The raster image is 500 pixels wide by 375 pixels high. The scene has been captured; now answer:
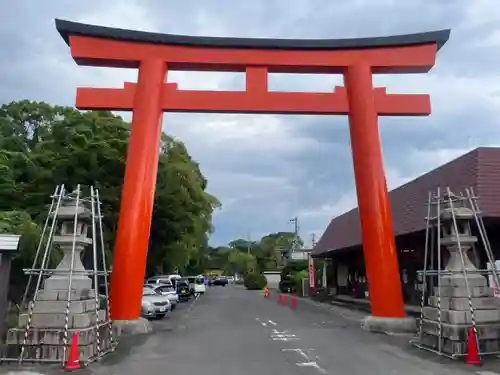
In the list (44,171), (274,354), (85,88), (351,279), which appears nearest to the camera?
(274,354)

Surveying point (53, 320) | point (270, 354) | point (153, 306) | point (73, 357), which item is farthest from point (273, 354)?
point (153, 306)

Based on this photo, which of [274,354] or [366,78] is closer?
[274,354]

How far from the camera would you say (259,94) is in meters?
17.5

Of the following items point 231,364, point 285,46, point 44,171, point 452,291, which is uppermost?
point 285,46

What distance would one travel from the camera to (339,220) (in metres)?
39.7

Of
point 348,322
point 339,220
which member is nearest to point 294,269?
point 339,220

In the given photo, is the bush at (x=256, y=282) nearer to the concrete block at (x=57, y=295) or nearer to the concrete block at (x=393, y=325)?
the concrete block at (x=393, y=325)

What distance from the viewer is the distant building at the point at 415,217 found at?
16.2 metres

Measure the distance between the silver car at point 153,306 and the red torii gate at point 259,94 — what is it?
6.61 m

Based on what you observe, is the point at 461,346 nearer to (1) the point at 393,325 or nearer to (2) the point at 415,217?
(1) the point at 393,325

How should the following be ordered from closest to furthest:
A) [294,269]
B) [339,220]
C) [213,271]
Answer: [339,220]
[294,269]
[213,271]

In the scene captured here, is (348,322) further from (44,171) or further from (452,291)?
(44,171)

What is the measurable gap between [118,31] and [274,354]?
11952 mm

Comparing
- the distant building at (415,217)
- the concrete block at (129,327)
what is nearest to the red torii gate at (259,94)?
the concrete block at (129,327)
